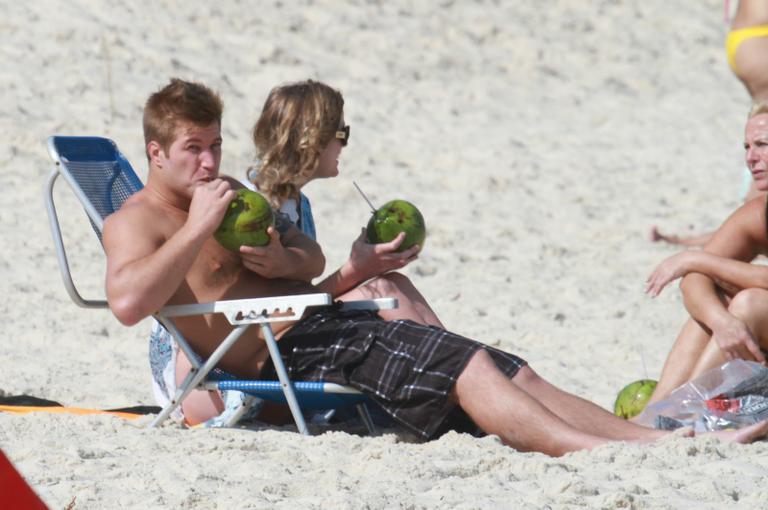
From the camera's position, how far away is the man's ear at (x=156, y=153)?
13.6 ft

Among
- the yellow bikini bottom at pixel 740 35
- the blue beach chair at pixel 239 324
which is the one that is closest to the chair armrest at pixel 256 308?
the blue beach chair at pixel 239 324

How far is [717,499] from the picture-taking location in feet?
11.3

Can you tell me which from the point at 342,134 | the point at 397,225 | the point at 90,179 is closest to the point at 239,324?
the point at 397,225

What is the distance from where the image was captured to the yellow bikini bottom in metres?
6.12

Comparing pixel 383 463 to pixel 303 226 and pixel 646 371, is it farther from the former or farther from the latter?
pixel 646 371

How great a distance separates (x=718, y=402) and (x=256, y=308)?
154 centimetres

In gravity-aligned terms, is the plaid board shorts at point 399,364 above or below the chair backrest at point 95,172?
below

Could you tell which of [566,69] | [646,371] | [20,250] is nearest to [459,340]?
[646,371]

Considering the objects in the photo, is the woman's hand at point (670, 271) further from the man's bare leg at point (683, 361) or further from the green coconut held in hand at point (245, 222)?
the green coconut held in hand at point (245, 222)

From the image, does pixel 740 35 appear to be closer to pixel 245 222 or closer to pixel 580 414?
pixel 580 414

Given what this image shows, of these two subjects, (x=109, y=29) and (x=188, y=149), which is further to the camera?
(x=109, y=29)

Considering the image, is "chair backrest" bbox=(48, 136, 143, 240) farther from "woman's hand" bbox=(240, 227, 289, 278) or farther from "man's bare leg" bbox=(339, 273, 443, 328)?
"man's bare leg" bbox=(339, 273, 443, 328)

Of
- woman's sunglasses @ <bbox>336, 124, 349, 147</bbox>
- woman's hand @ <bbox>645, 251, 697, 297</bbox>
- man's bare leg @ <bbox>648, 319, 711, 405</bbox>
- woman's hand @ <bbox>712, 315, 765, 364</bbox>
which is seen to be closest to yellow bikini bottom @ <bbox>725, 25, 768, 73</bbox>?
woman's hand @ <bbox>645, 251, 697, 297</bbox>

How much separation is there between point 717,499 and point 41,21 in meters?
7.14
